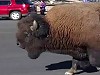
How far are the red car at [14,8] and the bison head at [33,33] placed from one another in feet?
80.8

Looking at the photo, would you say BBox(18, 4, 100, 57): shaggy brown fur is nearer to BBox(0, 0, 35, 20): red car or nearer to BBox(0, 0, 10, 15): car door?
BBox(0, 0, 35, 20): red car

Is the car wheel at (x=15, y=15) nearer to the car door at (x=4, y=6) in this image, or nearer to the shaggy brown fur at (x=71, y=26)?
the car door at (x=4, y=6)

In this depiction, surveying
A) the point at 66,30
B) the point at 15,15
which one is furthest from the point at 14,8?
the point at 66,30

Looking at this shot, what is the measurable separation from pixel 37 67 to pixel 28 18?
5818 mm

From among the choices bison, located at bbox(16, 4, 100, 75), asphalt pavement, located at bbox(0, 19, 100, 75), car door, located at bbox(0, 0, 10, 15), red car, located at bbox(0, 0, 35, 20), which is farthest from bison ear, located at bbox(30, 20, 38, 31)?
car door, located at bbox(0, 0, 10, 15)

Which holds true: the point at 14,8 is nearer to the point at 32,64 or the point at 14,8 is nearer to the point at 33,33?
the point at 32,64

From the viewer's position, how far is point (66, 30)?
380cm

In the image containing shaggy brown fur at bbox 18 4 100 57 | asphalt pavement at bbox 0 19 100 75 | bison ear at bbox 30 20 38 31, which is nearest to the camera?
shaggy brown fur at bbox 18 4 100 57

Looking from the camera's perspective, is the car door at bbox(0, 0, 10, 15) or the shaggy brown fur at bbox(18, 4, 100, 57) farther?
the car door at bbox(0, 0, 10, 15)

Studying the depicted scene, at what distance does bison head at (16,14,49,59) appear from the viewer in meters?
3.87

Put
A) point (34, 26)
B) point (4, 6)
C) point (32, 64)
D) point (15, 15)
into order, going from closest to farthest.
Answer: point (34, 26)
point (32, 64)
point (4, 6)
point (15, 15)

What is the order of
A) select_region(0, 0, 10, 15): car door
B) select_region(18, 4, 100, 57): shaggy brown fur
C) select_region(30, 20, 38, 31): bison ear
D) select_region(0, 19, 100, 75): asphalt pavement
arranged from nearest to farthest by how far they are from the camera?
select_region(18, 4, 100, 57): shaggy brown fur
select_region(30, 20, 38, 31): bison ear
select_region(0, 19, 100, 75): asphalt pavement
select_region(0, 0, 10, 15): car door

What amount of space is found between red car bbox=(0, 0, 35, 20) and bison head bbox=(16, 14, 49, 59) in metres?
24.6

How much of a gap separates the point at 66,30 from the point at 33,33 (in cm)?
A: 40
